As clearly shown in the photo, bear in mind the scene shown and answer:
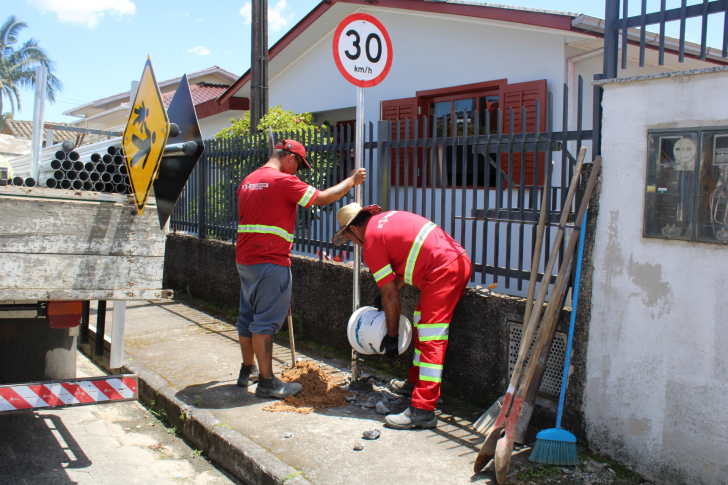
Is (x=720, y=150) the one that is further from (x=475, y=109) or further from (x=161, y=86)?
(x=161, y=86)

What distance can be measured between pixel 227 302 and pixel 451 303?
422 cm

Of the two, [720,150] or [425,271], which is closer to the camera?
[720,150]

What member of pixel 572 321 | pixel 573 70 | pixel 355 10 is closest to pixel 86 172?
pixel 572 321

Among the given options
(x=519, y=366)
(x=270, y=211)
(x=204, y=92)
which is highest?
(x=204, y=92)

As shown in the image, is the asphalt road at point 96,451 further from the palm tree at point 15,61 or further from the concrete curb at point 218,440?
the palm tree at point 15,61

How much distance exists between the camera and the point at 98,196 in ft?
11.0

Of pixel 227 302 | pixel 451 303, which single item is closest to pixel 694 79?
pixel 451 303

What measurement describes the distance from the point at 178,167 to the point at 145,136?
240mm

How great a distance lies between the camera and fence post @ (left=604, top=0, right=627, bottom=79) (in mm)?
3551

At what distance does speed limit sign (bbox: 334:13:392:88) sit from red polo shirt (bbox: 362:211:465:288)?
46.8 inches

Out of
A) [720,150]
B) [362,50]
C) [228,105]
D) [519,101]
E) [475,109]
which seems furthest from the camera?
[228,105]

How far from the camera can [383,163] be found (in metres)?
5.12

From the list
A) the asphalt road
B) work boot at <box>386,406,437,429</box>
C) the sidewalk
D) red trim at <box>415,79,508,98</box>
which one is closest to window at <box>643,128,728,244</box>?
the sidewalk

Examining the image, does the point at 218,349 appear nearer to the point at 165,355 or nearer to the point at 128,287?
the point at 165,355
